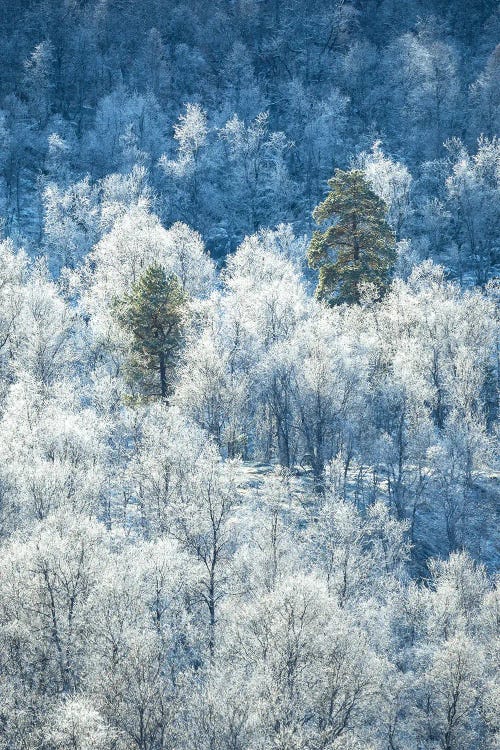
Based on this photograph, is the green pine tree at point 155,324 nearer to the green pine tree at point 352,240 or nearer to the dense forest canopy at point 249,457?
the dense forest canopy at point 249,457

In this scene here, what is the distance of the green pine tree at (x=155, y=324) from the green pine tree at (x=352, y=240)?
1286 cm

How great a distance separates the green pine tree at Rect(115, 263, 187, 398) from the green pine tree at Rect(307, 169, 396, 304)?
12863 millimetres

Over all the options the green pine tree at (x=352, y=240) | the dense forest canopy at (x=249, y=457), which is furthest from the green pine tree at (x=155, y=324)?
the green pine tree at (x=352, y=240)

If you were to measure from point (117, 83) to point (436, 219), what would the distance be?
6120 centimetres

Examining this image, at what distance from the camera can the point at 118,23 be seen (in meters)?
129

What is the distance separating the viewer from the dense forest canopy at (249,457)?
30609 mm

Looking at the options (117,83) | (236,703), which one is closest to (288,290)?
(236,703)

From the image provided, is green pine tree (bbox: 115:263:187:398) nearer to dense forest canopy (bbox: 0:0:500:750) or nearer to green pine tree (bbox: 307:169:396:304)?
dense forest canopy (bbox: 0:0:500:750)

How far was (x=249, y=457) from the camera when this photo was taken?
5128 centimetres

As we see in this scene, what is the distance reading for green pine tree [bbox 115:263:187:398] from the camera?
48469mm

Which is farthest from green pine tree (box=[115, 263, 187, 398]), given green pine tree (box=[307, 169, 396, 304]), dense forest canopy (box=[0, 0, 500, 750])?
green pine tree (box=[307, 169, 396, 304])

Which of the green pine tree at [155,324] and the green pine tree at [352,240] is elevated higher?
the green pine tree at [352,240]

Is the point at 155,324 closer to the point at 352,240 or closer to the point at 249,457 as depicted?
the point at 249,457

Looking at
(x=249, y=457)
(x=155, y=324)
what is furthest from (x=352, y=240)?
(x=249, y=457)
